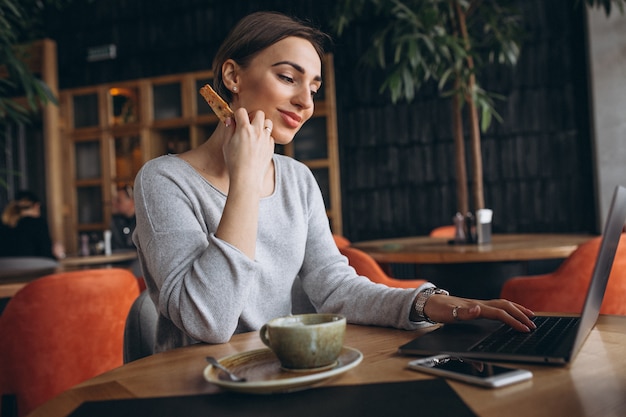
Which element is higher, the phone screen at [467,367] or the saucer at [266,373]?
the saucer at [266,373]

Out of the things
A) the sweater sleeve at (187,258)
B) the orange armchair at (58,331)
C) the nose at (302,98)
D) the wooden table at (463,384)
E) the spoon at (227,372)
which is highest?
the nose at (302,98)

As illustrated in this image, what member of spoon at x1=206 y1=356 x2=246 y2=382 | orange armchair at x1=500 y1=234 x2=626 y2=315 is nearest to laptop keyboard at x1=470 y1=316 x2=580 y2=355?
spoon at x1=206 y1=356 x2=246 y2=382

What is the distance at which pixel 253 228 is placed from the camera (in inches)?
45.9

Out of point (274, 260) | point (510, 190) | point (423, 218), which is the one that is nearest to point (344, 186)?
point (423, 218)

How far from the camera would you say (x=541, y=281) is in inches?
88.7

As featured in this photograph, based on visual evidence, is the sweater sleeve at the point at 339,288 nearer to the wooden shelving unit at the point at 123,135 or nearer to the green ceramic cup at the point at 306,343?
the green ceramic cup at the point at 306,343

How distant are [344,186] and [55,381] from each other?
4300 mm

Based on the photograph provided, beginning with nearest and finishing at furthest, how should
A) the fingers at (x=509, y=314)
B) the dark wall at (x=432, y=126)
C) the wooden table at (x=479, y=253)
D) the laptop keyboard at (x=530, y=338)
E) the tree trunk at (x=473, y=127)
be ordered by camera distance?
the laptop keyboard at (x=530, y=338)
the fingers at (x=509, y=314)
the wooden table at (x=479, y=253)
the tree trunk at (x=473, y=127)
the dark wall at (x=432, y=126)

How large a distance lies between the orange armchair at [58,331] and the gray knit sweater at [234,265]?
0.91m

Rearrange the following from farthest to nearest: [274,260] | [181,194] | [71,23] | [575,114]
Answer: [71,23]
[575,114]
[274,260]
[181,194]

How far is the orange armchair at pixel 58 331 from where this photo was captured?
6.97 ft

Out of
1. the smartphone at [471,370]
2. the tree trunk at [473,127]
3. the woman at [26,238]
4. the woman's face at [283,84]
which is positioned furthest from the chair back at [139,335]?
the woman at [26,238]

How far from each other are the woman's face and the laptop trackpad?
2.01 feet

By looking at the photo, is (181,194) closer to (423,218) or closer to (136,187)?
(136,187)
